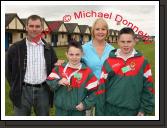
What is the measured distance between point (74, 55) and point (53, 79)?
1.36 ft

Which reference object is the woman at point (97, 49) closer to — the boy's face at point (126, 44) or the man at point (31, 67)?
the boy's face at point (126, 44)

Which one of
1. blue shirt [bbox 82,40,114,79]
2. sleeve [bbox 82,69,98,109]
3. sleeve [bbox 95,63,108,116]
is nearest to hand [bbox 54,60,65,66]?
blue shirt [bbox 82,40,114,79]

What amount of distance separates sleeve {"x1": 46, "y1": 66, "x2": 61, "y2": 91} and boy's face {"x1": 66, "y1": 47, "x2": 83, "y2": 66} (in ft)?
0.82

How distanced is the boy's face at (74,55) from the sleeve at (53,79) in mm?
250

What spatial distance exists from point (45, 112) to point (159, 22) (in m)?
1.94

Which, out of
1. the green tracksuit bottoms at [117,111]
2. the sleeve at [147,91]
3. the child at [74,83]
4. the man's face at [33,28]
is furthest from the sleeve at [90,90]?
the man's face at [33,28]

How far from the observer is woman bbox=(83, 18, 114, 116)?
454cm

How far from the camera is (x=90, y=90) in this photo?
4.50m

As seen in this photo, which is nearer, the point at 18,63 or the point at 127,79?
the point at 127,79

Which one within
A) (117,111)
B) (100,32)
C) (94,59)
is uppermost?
(100,32)

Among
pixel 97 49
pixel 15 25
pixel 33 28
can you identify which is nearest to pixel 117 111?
pixel 97 49

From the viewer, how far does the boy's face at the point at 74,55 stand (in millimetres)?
4422

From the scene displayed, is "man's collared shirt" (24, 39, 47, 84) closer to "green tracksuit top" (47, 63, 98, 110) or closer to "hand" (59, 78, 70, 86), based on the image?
"green tracksuit top" (47, 63, 98, 110)

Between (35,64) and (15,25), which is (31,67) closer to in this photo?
(35,64)
